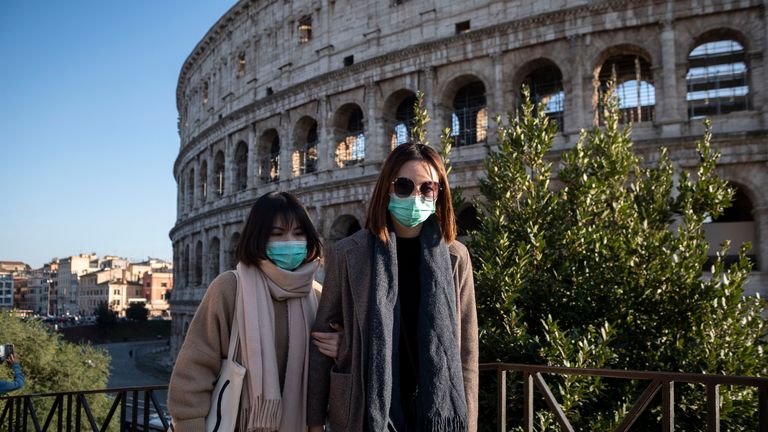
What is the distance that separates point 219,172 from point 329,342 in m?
28.6

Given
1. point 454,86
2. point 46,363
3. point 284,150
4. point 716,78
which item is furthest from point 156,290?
point 716,78

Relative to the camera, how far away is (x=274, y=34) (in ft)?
84.1

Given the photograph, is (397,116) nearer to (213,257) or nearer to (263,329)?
(213,257)

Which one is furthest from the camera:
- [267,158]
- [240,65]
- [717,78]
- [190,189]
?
[190,189]

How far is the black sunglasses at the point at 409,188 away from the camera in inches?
109

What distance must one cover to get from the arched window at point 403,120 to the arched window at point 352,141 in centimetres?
140

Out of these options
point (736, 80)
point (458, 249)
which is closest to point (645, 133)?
point (736, 80)

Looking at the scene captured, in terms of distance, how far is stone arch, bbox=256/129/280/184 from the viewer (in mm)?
25703

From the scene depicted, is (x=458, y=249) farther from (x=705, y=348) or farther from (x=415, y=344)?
(x=705, y=348)

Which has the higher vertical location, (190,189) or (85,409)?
(190,189)

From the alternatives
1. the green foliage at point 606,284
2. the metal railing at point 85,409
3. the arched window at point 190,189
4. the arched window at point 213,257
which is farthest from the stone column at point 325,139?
the metal railing at point 85,409

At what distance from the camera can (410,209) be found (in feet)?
9.01

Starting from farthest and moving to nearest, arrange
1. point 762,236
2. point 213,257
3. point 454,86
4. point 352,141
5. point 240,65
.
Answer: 1. point 213,257
2. point 240,65
3. point 352,141
4. point 454,86
5. point 762,236

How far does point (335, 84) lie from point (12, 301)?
11842 centimetres
